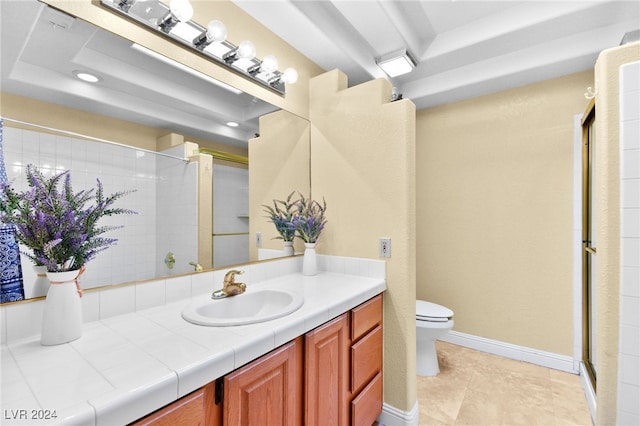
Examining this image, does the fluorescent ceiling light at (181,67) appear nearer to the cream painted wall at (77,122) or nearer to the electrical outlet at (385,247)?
the cream painted wall at (77,122)

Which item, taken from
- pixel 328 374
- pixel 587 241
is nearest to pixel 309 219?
pixel 328 374

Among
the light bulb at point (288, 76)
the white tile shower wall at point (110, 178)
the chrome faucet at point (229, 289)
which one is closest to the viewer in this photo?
the white tile shower wall at point (110, 178)

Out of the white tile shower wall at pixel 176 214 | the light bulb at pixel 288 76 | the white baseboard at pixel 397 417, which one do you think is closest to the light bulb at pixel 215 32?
the light bulb at pixel 288 76

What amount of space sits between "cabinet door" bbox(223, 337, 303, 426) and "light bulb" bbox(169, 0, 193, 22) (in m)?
1.42

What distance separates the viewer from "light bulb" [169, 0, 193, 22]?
1.21m

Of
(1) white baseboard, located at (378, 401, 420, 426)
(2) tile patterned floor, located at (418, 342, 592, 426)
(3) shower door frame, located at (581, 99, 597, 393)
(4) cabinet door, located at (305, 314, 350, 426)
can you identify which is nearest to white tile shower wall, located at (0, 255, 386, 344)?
(4) cabinet door, located at (305, 314, 350, 426)

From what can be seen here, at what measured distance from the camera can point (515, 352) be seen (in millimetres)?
2371

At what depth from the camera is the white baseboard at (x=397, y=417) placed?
1.64m

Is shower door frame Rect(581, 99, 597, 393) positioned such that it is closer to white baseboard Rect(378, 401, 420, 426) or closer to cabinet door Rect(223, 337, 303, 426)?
white baseboard Rect(378, 401, 420, 426)

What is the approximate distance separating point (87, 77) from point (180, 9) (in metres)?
0.47

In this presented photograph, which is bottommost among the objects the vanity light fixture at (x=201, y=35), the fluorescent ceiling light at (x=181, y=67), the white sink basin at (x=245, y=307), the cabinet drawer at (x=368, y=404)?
the cabinet drawer at (x=368, y=404)

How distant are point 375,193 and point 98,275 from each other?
1437 mm

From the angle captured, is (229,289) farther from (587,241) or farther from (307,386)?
(587,241)

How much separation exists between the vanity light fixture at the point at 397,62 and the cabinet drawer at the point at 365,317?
5.35 ft
